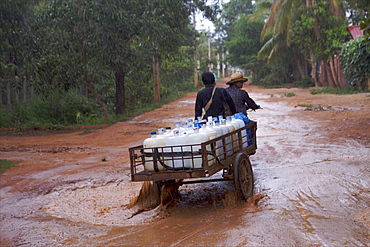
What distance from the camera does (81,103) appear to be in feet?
67.3

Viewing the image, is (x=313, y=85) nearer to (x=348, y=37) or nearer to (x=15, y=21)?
(x=348, y=37)

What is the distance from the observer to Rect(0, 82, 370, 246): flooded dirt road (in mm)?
4188

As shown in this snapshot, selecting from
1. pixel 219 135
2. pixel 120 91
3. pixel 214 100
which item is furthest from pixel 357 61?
pixel 219 135

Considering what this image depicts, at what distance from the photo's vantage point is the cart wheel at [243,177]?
5.01 m

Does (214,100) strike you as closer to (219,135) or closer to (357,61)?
(219,135)

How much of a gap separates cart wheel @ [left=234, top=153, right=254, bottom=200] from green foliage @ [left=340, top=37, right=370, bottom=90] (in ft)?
56.6

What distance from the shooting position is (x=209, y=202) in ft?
18.3

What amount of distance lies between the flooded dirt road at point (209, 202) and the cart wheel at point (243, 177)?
0.13 metres

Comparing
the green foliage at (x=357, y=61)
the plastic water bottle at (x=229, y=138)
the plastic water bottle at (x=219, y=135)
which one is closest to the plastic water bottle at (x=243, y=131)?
the plastic water bottle at (x=229, y=138)

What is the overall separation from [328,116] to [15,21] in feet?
44.4

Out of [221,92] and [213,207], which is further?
[221,92]

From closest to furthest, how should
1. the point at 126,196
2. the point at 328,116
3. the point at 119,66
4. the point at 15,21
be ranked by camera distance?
the point at 126,196 → the point at 328,116 → the point at 119,66 → the point at 15,21

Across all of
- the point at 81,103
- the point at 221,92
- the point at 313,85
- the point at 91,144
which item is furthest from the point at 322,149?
the point at 313,85

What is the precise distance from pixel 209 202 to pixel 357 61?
1898cm
